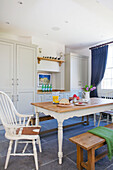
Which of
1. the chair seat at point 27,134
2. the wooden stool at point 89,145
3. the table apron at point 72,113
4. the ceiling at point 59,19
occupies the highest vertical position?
the ceiling at point 59,19

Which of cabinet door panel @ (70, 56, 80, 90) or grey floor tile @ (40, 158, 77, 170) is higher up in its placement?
cabinet door panel @ (70, 56, 80, 90)

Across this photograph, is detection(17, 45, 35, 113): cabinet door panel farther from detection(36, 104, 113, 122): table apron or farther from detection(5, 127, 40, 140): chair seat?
detection(5, 127, 40, 140): chair seat

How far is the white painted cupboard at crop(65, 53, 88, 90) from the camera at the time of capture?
4.95 m

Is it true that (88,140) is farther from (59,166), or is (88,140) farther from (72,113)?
(59,166)

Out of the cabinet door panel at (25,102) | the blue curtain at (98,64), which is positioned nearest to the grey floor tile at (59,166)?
the cabinet door panel at (25,102)

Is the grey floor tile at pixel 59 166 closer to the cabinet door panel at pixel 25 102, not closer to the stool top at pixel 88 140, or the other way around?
the stool top at pixel 88 140

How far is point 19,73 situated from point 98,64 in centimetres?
294

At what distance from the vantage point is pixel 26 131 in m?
1.80

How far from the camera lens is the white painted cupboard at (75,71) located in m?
4.95

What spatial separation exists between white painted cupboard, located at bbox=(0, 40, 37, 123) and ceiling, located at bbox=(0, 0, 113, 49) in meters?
0.58

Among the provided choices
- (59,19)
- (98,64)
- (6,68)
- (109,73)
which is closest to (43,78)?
(6,68)

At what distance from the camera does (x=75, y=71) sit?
16.6 ft

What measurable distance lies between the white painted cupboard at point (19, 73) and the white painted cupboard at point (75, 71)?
163 centimetres

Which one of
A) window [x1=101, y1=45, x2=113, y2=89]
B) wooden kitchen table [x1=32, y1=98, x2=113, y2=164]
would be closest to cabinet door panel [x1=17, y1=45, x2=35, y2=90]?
wooden kitchen table [x1=32, y1=98, x2=113, y2=164]
